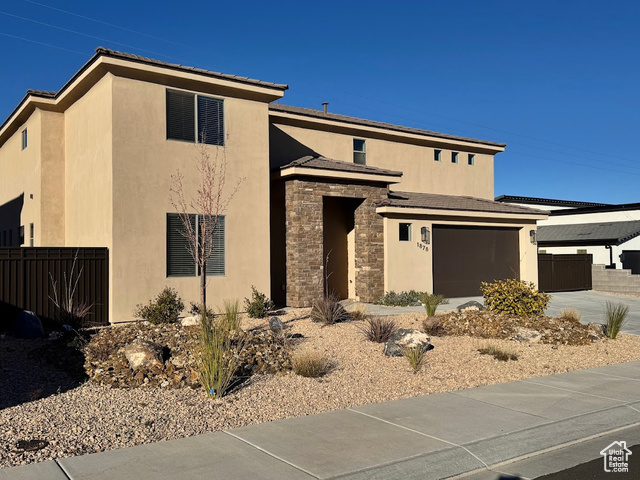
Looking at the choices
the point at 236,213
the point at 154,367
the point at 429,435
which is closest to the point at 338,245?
the point at 236,213

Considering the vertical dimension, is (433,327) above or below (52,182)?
below

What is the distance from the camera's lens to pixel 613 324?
13078 mm

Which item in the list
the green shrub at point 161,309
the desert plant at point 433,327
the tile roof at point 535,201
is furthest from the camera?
the tile roof at point 535,201

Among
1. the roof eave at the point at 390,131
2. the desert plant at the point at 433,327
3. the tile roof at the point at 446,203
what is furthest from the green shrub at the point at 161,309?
the tile roof at the point at 446,203

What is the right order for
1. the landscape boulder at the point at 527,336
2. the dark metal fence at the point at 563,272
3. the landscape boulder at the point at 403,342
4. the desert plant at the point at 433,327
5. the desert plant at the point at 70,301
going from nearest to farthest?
the landscape boulder at the point at 403,342 < the landscape boulder at the point at 527,336 < the desert plant at the point at 433,327 < the desert plant at the point at 70,301 < the dark metal fence at the point at 563,272

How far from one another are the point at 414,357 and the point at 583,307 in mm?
12725

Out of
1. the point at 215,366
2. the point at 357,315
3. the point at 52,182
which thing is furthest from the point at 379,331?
the point at 52,182

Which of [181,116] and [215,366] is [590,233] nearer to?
[181,116]

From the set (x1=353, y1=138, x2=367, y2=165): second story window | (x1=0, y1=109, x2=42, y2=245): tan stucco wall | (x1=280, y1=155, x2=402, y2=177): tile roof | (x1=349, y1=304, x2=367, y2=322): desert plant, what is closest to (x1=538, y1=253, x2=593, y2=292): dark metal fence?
(x1=353, y1=138, x2=367, y2=165): second story window

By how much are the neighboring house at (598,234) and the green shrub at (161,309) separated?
2337 cm

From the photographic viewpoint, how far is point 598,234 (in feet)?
106

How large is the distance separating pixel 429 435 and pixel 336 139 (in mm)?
16131

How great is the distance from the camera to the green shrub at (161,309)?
13.7 meters

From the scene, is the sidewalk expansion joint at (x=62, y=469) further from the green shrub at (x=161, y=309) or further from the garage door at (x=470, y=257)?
the garage door at (x=470, y=257)
